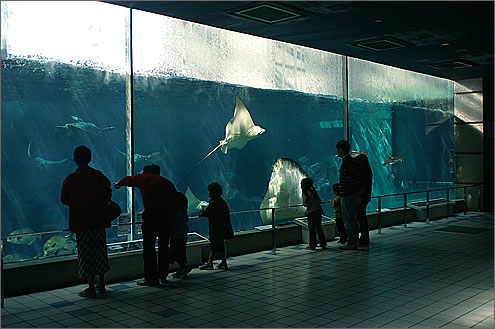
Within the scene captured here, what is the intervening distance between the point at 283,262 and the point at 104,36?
388cm

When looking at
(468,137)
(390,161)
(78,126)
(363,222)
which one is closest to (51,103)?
(78,126)

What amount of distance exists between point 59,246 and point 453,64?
878 centimetres

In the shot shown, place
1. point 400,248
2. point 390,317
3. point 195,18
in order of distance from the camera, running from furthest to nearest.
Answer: point 400,248, point 195,18, point 390,317

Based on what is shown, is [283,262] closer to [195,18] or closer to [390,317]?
[390,317]

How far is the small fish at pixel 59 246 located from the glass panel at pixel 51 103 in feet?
0.18

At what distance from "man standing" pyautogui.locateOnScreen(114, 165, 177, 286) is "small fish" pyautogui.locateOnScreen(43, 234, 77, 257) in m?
1.13

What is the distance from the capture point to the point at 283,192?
889 centimetres

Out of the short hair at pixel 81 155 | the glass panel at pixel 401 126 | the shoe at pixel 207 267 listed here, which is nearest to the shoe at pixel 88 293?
the short hair at pixel 81 155

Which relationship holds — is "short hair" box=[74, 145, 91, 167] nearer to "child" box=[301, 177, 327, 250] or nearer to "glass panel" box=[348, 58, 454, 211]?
"child" box=[301, 177, 327, 250]

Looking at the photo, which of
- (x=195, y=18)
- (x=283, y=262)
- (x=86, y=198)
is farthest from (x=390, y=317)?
(x=195, y=18)

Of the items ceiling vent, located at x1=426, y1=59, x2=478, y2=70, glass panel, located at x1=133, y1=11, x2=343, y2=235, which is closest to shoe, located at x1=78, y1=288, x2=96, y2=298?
glass panel, located at x1=133, y1=11, x2=343, y2=235

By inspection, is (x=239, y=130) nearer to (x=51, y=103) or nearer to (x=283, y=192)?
(x=283, y=192)

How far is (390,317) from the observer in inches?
171

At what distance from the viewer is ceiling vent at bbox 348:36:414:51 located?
8.20 meters
